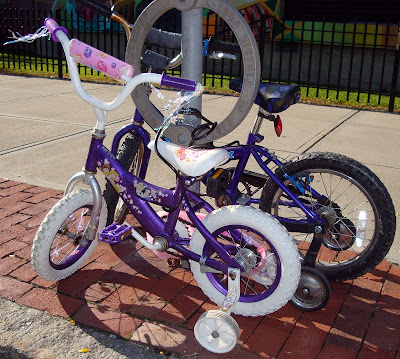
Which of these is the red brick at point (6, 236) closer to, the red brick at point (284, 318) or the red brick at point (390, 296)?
the red brick at point (284, 318)

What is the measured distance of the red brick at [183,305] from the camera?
2.94 metres

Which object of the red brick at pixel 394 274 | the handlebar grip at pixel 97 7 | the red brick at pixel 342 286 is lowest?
the red brick at pixel 342 286

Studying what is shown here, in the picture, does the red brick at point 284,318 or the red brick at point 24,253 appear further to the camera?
the red brick at point 24,253

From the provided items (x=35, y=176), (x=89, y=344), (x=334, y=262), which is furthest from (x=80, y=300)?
(x=35, y=176)

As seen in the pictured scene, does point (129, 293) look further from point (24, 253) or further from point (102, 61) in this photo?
point (102, 61)

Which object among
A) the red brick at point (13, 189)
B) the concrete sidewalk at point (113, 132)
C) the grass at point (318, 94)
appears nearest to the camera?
the red brick at point (13, 189)

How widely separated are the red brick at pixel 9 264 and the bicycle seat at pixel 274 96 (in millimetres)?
1771

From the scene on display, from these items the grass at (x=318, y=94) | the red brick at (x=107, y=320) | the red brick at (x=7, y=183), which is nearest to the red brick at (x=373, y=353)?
the red brick at (x=107, y=320)

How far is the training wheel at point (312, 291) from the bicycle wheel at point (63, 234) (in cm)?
123

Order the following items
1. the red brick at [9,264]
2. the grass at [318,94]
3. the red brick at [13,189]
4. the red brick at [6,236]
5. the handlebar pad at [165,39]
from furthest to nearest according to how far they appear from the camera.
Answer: the grass at [318,94]
the red brick at [13,189]
the red brick at [6,236]
the handlebar pad at [165,39]
the red brick at [9,264]

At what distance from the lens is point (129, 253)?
365 centimetres

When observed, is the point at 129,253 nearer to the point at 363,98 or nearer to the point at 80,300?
the point at 80,300

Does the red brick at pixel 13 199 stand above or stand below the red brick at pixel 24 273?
above

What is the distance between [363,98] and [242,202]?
25.0 feet
